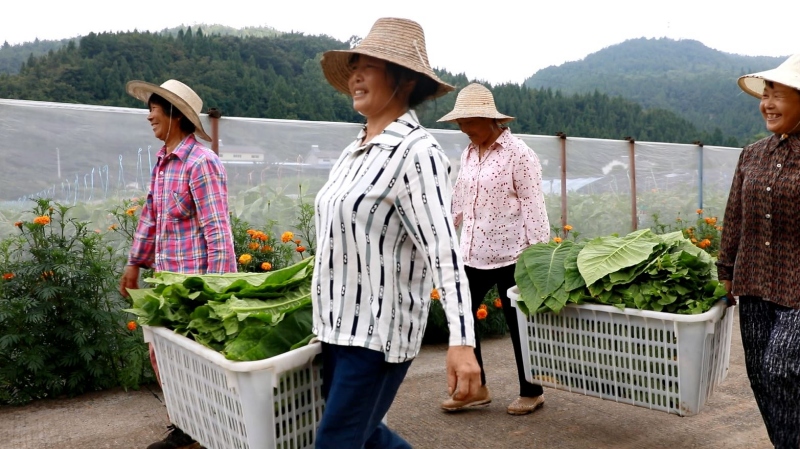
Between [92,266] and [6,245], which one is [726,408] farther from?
[6,245]

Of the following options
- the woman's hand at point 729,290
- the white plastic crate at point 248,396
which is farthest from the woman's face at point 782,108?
the white plastic crate at point 248,396

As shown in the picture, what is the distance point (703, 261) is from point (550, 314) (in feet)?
2.74

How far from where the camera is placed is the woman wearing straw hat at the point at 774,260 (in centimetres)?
292

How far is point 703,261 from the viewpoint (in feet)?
12.1

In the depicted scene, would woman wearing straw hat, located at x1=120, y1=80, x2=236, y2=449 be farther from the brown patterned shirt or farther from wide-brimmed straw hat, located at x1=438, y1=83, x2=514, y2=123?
the brown patterned shirt

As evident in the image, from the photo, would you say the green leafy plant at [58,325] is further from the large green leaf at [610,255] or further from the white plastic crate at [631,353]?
the large green leaf at [610,255]

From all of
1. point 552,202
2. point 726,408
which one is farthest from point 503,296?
point 552,202

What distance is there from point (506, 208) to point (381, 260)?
7.53 feet

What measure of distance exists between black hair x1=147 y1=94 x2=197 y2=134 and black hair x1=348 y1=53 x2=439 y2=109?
A: 142cm

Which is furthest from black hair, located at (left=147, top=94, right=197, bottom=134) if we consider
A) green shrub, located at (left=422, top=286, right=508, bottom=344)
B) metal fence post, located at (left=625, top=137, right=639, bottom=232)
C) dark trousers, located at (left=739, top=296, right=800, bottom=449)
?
metal fence post, located at (left=625, top=137, right=639, bottom=232)

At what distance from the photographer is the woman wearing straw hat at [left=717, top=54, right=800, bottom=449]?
292cm

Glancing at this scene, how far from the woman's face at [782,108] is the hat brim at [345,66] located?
59.3 inches

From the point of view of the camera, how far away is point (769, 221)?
3.03 m

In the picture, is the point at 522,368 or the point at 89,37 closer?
the point at 522,368
